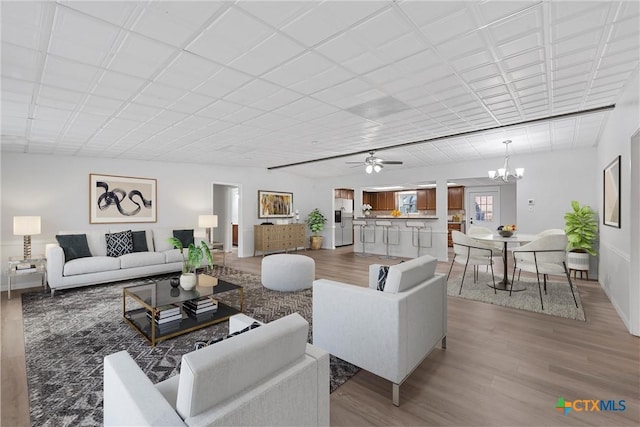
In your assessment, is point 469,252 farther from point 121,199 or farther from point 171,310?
point 121,199

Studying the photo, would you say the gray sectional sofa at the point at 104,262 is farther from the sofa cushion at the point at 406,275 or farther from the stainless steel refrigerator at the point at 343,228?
the stainless steel refrigerator at the point at 343,228

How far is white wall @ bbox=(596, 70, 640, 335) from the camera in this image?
3.03m

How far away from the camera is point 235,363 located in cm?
109

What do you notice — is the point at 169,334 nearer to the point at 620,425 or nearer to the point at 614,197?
the point at 620,425

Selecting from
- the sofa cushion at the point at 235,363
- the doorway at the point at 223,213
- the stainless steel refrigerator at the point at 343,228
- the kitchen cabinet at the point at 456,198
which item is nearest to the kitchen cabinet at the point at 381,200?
the stainless steel refrigerator at the point at 343,228

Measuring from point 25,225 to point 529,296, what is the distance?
311 inches

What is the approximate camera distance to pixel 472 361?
8.45ft

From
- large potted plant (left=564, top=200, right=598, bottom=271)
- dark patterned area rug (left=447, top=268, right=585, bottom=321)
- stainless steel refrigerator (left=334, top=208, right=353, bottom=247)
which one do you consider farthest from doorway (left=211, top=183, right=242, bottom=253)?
large potted plant (left=564, top=200, right=598, bottom=271)

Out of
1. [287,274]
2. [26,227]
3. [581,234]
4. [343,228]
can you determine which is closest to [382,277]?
[287,274]

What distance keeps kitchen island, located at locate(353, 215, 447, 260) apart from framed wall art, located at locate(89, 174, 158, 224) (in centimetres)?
566

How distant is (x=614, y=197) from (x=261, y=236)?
7.18m

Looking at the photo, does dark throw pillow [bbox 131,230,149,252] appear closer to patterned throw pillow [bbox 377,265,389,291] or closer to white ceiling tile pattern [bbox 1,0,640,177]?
white ceiling tile pattern [bbox 1,0,640,177]

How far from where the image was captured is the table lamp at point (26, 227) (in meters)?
4.65

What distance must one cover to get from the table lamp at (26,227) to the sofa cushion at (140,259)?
1319mm
